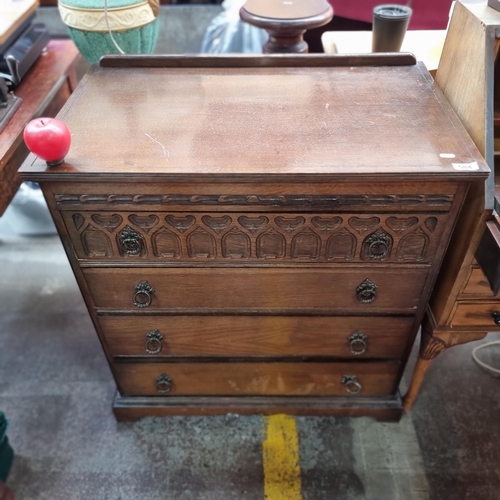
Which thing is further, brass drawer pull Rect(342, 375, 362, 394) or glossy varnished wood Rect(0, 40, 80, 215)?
brass drawer pull Rect(342, 375, 362, 394)

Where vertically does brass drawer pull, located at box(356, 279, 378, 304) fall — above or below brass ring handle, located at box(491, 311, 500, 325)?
above

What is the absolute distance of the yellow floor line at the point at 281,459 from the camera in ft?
4.62

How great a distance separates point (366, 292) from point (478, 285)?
0.88 ft

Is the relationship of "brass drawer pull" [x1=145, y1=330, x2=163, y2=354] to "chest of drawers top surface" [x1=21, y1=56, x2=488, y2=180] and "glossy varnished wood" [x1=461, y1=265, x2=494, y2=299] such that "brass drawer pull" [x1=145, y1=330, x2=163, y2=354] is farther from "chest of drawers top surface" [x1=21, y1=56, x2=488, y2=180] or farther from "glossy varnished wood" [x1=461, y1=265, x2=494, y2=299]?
"glossy varnished wood" [x1=461, y1=265, x2=494, y2=299]

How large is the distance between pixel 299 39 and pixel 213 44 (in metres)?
0.95

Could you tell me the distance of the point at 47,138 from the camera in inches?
34.7

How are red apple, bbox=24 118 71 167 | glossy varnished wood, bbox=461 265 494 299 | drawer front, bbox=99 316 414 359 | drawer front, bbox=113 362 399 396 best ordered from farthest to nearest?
drawer front, bbox=113 362 399 396
drawer front, bbox=99 316 414 359
glossy varnished wood, bbox=461 265 494 299
red apple, bbox=24 118 71 167

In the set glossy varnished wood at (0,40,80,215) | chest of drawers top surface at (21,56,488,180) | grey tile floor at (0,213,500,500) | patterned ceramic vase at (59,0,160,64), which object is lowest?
grey tile floor at (0,213,500,500)

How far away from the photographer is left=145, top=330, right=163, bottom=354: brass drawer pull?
129 centimetres

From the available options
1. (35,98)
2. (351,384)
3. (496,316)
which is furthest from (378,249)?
(35,98)

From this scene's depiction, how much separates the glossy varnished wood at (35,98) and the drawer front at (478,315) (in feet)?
3.94

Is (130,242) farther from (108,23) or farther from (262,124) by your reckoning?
(108,23)

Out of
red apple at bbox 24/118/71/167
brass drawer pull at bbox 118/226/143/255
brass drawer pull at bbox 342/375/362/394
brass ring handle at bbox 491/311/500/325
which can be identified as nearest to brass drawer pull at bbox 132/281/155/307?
brass drawer pull at bbox 118/226/143/255

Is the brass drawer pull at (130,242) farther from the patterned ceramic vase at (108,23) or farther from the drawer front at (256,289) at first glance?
the patterned ceramic vase at (108,23)
